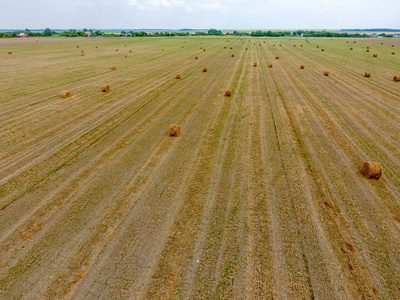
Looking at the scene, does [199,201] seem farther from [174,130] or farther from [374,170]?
[374,170]

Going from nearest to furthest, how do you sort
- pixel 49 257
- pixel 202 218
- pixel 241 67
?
pixel 49 257, pixel 202 218, pixel 241 67

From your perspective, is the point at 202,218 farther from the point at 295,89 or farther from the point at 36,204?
the point at 295,89

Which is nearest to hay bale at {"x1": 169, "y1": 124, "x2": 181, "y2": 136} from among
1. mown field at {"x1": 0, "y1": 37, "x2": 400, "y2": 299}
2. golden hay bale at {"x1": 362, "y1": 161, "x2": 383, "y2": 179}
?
mown field at {"x1": 0, "y1": 37, "x2": 400, "y2": 299}

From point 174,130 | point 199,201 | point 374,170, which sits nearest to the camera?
point 199,201

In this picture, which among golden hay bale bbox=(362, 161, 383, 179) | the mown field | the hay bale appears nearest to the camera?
the mown field

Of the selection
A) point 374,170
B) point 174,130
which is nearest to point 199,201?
point 174,130

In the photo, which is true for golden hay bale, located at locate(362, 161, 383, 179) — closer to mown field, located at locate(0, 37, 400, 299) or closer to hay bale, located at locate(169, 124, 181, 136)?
mown field, located at locate(0, 37, 400, 299)

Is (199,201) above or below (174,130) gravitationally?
below

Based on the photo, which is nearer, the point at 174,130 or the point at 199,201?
the point at 199,201

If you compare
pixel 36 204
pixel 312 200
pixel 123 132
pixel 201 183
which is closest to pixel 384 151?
pixel 312 200
